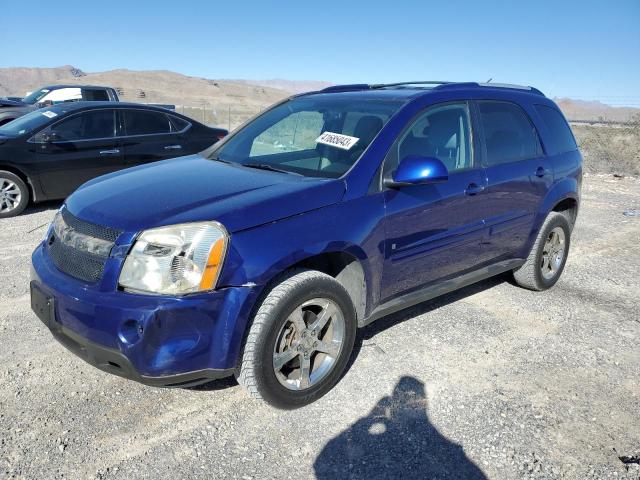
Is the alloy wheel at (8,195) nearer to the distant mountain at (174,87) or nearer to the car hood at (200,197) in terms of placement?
the car hood at (200,197)

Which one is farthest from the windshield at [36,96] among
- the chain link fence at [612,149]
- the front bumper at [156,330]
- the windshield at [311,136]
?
the chain link fence at [612,149]

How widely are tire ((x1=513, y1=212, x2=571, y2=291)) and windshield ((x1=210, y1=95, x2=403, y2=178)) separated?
2.06 m

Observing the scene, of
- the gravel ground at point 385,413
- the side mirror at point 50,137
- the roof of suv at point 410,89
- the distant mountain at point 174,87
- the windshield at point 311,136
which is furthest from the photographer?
the distant mountain at point 174,87

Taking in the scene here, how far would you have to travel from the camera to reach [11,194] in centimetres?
711

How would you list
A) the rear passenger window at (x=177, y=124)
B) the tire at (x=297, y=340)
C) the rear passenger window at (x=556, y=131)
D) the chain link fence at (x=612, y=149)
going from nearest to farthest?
1. the tire at (x=297, y=340)
2. the rear passenger window at (x=556, y=131)
3. the rear passenger window at (x=177, y=124)
4. the chain link fence at (x=612, y=149)

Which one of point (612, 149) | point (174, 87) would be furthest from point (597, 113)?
point (612, 149)

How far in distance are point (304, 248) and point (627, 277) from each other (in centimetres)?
438

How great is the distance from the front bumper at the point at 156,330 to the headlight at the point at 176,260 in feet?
0.20

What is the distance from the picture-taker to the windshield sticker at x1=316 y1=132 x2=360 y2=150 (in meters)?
3.42

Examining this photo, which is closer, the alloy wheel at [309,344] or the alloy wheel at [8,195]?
the alloy wheel at [309,344]

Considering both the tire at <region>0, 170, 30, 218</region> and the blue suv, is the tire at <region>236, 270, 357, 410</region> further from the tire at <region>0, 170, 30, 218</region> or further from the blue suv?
the tire at <region>0, 170, 30, 218</region>

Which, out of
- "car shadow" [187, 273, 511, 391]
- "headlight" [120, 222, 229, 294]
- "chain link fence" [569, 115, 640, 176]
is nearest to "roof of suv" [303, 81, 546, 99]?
"car shadow" [187, 273, 511, 391]

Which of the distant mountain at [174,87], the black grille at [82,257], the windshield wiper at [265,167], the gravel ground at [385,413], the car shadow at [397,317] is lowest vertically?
the distant mountain at [174,87]

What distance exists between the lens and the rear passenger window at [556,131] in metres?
4.72
